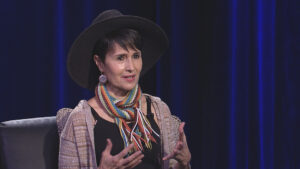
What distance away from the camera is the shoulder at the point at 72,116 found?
159 centimetres

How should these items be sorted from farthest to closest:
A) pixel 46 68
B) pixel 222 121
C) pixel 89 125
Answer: pixel 46 68 → pixel 222 121 → pixel 89 125

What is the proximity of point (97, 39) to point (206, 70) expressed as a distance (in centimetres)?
91

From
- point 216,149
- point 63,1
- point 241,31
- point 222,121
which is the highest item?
point 63,1

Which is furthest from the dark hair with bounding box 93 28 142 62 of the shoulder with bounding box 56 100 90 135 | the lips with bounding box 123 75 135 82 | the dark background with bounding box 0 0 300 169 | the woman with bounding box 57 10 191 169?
the dark background with bounding box 0 0 300 169

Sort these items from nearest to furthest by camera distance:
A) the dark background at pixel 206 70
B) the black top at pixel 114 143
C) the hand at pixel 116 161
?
the hand at pixel 116 161 < the black top at pixel 114 143 < the dark background at pixel 206 70

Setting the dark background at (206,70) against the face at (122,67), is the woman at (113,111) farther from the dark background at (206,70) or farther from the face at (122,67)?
the dark background at (206,70)

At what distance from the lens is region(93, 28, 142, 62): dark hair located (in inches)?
63.5

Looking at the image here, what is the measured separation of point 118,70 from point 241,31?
0.79 m

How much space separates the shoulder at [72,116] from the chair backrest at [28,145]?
1.8 inches

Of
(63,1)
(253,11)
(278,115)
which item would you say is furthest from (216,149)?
(63,1)

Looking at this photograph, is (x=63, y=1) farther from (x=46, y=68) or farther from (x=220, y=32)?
(x=220, y=32)

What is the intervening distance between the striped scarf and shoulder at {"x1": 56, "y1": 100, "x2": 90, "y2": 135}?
8cm

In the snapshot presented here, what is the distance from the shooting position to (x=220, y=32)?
2213mm

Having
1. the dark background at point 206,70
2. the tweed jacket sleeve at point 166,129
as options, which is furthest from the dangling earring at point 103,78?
the dark background at point 206,70
